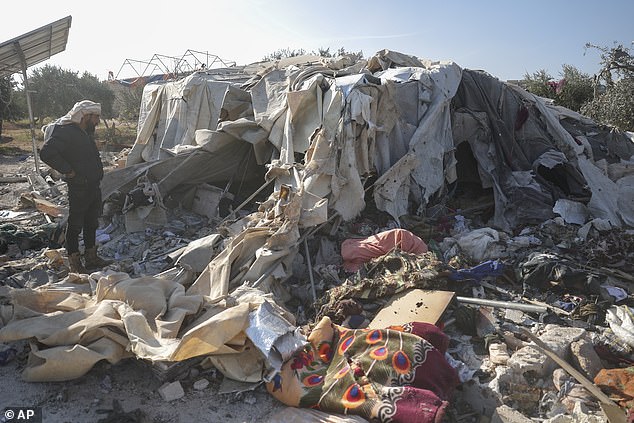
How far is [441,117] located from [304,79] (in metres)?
2.01

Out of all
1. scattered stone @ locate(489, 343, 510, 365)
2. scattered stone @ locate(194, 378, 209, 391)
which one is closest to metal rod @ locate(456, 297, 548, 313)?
scattered stone @ locate(489, 343, 510, 365)

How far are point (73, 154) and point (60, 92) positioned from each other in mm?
22705

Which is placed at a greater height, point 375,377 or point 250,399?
point 375,377

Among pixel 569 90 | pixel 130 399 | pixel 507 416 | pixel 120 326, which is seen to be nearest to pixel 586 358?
pixel 507 416

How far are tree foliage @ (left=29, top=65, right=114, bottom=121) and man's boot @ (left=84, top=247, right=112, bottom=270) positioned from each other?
66.4ft

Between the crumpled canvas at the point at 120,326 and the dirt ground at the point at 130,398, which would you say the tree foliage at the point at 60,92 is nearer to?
the crumpled canvas at the point at 120,326

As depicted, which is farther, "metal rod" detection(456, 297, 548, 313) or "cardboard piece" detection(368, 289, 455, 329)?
"metal rod" detection(456, 297, 548, 313)

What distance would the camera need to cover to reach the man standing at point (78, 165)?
13.7ft

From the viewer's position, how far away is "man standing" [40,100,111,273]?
418 cm

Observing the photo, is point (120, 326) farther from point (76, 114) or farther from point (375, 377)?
point (76, 114)

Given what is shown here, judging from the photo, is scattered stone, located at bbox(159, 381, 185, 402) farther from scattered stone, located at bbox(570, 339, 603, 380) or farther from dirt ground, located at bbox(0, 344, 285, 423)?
scattered stone, located at bbox(570, 339, 603, 380)

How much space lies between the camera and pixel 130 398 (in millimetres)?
2758

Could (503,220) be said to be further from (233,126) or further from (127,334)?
(127,334)

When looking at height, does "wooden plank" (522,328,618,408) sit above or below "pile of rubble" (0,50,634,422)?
below
